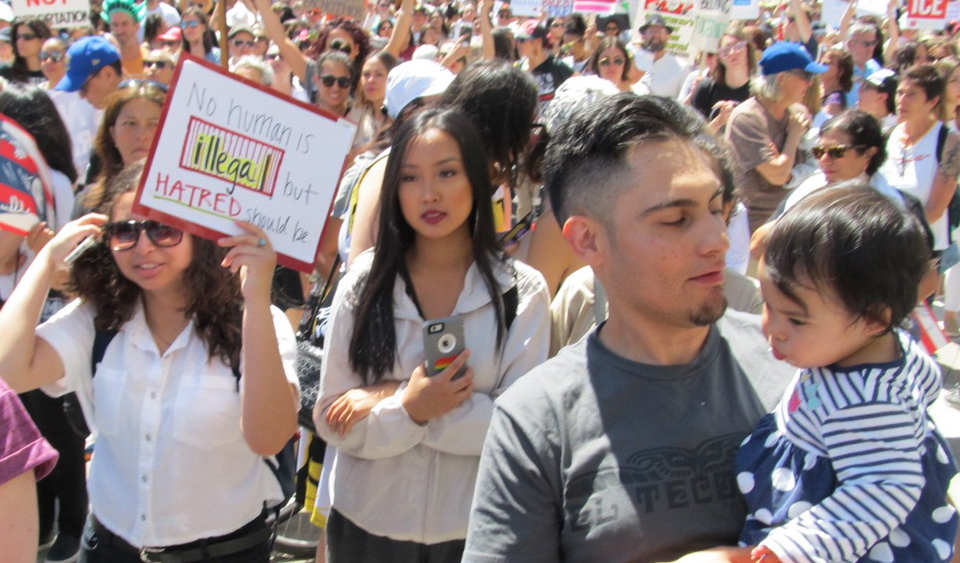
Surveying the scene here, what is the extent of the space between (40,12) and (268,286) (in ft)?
23.6

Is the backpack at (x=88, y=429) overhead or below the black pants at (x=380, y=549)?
overhead

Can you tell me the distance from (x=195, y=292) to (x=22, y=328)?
454mm

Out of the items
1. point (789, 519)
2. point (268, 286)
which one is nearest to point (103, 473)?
point (268, 286)

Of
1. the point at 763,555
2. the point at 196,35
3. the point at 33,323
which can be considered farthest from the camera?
the point at 196,35

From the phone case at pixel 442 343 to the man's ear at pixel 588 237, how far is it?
26.8 inches

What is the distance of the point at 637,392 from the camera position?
5.32ft

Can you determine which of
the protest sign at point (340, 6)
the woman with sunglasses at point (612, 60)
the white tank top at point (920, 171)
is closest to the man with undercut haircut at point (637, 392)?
the white tank top at point (920, 171)

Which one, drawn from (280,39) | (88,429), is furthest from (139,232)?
(280,39)

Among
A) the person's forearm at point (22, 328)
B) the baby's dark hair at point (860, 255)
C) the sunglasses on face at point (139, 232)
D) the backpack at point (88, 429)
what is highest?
the sunglasses on face at point (139, 232)

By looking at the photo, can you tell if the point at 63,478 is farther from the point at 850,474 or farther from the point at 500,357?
the point at 850,474

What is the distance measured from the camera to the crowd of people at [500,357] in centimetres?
157

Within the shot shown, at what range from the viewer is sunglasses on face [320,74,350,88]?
6.70 metres

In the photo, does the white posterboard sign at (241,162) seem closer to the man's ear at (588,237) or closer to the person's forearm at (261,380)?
the person's forearm at (261,380)

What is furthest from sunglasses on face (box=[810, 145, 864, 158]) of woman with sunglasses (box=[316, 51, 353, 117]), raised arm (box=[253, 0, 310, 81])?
raised arm (box=[253, 0, 310, 81])
